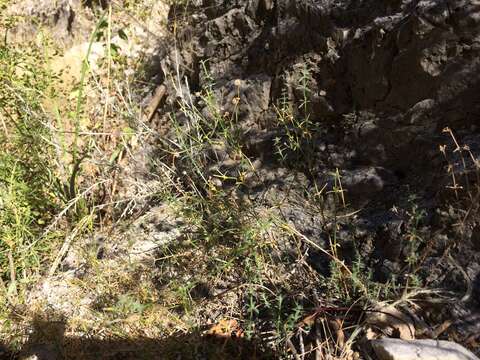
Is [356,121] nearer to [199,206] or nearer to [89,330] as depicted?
[199,206]

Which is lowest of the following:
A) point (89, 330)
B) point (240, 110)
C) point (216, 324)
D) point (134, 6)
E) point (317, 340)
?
point (89, 330)

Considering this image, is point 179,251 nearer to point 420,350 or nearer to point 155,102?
point 420,350

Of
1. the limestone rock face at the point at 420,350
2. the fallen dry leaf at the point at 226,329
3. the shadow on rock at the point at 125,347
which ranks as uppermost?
the limestone rock face at the point at 420,350

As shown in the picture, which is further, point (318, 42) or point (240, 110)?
point (240, 110)

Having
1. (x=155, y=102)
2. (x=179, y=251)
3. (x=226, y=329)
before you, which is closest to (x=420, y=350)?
(x=226, y=329)

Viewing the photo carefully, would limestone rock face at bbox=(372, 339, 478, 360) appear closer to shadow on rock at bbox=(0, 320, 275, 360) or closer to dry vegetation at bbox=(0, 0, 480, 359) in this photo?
dry vegetation at bbox=(0, 0, 480, 359)

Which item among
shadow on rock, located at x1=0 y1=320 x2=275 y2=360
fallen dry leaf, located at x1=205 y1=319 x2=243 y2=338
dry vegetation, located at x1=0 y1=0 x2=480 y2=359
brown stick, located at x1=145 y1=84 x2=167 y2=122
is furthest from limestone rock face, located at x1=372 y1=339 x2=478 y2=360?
brown stick, located at x1=145 y1=84 x2=167 y2=122

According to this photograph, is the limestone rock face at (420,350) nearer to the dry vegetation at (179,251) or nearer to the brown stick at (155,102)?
the dry vegetation at (179,251)

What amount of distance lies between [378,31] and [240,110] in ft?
3.70

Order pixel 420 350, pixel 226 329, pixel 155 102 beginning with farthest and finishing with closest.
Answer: pixel 155 102, pixel 226 329, pixel 420 350

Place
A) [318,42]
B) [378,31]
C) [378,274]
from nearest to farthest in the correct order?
[378,274] → [378,31] → [318,42]

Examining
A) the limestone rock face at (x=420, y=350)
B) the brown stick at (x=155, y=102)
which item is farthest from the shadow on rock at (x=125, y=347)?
the brown stick at (x=155, y=102)

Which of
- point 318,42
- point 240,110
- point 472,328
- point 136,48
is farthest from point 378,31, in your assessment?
point 136,48

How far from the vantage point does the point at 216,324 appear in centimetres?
260
